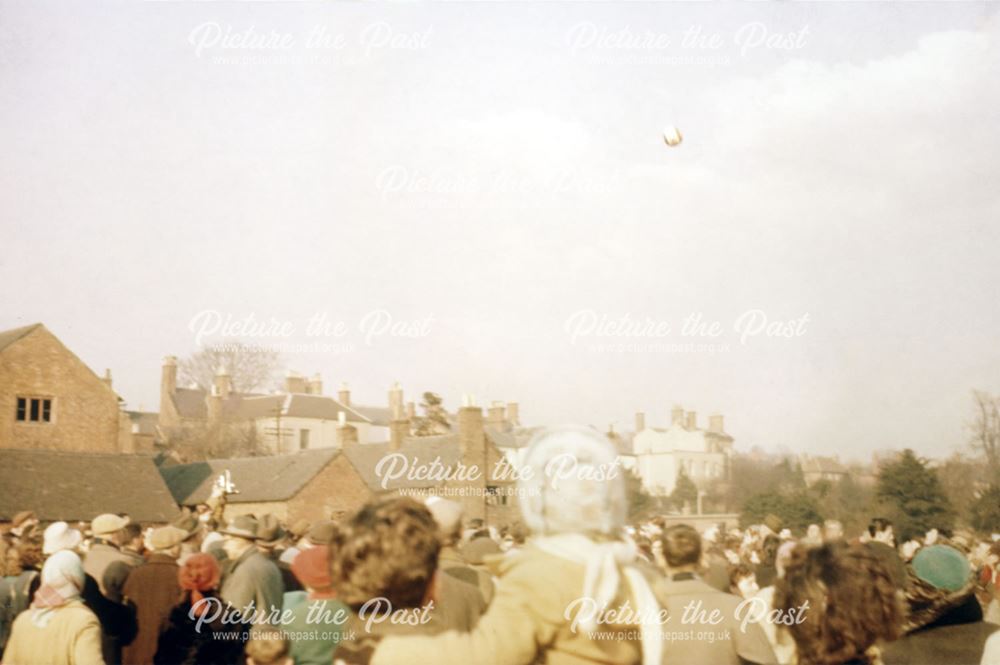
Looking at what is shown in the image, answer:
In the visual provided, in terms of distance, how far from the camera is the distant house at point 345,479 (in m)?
41.2

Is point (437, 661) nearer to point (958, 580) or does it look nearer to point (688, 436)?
point (958, 580)

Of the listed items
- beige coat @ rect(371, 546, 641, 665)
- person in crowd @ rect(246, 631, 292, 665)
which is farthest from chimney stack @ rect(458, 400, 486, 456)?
beige coat @ rect(371, 546, 641, 665)

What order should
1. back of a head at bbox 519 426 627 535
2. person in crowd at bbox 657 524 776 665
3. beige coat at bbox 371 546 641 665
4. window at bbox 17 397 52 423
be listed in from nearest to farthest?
1. beige coat at bbox 371 546 641 665
2. back of a head at bbox 519 426 627 535
3. person in crowd at bbox 657 524 776 665
4. window at bbox 17 397 52 423

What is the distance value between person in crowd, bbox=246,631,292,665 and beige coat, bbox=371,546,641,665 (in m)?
2.08

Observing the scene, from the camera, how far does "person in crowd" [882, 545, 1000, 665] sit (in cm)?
412

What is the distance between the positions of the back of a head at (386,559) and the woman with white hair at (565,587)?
0.22 metres

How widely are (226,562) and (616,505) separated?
6343mm

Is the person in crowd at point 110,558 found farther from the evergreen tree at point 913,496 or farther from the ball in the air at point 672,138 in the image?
the evergreen tree at point 913,496

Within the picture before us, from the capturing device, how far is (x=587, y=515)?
3.23 meters

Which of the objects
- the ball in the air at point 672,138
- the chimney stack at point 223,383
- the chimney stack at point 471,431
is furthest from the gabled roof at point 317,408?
the ball in the air at point 672,138

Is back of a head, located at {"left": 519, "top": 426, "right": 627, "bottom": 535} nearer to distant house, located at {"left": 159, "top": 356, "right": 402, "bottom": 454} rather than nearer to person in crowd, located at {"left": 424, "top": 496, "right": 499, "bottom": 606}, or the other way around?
person in crowd, located at {"left": 424, "top": 496, "right": 499, "bottom": 606}

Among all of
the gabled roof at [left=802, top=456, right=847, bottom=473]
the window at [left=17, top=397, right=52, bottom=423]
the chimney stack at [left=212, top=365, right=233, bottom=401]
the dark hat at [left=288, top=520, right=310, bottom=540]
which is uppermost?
the chimney stack at [left=212, top=365, right=233, bottom=401]

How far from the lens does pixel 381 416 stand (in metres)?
90.4

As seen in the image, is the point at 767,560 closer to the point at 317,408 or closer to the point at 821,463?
the point at 317,408
